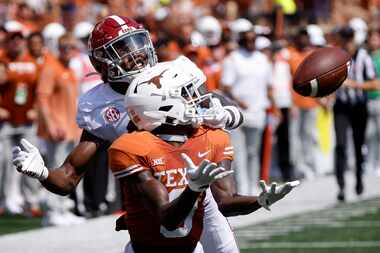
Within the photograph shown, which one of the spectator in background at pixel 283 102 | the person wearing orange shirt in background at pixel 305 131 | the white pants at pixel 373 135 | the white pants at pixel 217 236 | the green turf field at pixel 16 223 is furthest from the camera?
the person wearing orange shirt in background at pixel 305 131

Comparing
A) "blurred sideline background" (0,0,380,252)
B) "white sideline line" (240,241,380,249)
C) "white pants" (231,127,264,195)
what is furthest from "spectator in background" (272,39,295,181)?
"white sideline line" (240,241,380,249)

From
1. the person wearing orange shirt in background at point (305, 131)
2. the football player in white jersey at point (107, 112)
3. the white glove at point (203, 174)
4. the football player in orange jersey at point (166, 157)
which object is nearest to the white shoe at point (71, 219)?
the person wearing orange shirt in background at point (305, 131)

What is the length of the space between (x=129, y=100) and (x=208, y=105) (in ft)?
1.08

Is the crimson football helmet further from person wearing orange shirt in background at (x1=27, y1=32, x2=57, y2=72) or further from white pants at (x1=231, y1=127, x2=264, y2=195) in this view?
white pants at (x1=231, y1=127, x2=264, y2=195)

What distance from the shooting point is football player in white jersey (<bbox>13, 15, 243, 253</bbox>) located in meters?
5.54

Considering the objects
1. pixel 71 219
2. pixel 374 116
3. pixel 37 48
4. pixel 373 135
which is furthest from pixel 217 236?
pixel 373 135

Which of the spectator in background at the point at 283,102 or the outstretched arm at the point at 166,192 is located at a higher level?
the outstretched arm at the point at 166,192

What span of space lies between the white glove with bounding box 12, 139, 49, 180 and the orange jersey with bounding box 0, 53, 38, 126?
6028 millimetres

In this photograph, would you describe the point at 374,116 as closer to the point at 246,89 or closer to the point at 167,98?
the point at 246,89

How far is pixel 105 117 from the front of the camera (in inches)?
231

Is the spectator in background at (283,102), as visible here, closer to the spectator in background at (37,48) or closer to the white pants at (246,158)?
the white pants at (246,158)

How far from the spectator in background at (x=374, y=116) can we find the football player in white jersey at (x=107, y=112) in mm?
8745

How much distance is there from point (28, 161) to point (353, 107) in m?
7.17

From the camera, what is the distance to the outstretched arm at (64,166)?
220 inches
